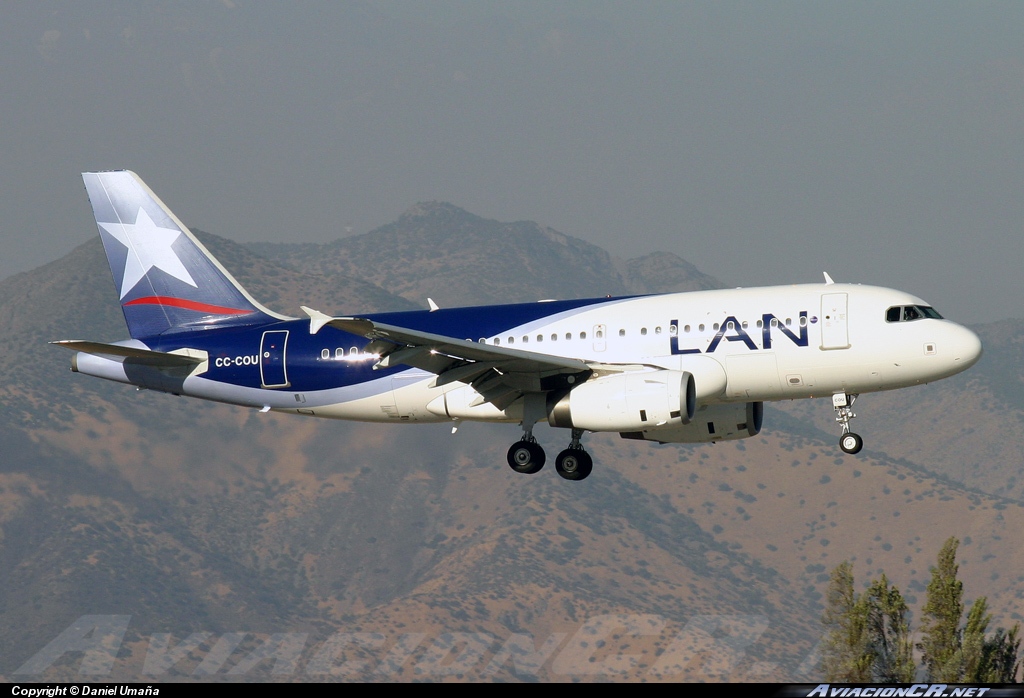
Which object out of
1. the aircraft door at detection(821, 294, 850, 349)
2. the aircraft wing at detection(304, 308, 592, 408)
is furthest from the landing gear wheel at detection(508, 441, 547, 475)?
the aircraft door at detection(821, 294, 850, 349)

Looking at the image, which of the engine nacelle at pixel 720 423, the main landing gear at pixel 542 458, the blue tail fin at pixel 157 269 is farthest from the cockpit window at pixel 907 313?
the blue tail fin at pixel 157 269

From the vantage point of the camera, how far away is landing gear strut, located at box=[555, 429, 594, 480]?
45.8 metres

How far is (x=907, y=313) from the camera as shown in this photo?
4247 centimetres

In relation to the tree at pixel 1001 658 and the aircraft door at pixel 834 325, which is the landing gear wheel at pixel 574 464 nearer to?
the aircraft door at pixel 834 325

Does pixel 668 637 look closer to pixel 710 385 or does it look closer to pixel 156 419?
pixel 156 419

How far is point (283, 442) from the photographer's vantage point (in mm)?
184125

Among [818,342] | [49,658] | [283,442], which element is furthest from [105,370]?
[283,442]

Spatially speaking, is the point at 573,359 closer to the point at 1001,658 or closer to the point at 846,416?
the point at 846,416

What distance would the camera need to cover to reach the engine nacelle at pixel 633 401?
41188 millimetres

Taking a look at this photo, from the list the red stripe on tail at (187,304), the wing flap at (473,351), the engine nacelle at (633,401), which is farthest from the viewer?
the red stripe on tail at (187,304)

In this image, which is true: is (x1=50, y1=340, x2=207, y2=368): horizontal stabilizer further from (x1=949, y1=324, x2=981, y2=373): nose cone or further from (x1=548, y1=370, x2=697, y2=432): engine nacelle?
(x1=949, y1=324, x2=981, y2=373): nose cone

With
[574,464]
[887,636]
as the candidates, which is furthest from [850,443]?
[574,464]

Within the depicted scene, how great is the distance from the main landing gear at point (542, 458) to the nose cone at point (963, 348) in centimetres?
1157

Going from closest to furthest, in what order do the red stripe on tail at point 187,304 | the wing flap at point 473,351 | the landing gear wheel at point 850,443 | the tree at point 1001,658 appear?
the wing flap at point 473,351 → the landing gear wheel at point 850,443 → the tree at point 1001,658 → the red stripe on tail at point 187,304
